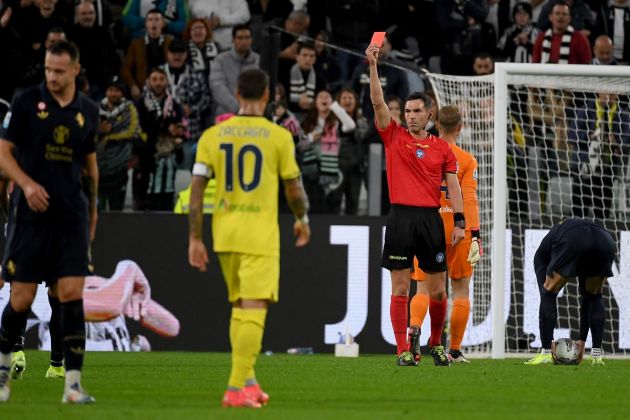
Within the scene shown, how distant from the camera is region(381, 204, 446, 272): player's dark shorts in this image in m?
11.7

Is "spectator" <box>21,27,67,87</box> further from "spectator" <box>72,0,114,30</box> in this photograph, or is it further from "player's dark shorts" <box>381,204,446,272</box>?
"player's dark shorts" <box>381,204,446,272</box>

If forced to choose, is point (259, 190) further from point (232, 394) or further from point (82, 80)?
point (82, 80)

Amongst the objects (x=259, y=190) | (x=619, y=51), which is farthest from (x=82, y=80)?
(x=619, y=51)

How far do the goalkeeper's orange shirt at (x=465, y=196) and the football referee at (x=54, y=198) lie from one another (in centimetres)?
497

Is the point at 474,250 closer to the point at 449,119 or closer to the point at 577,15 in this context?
the point at 449,119

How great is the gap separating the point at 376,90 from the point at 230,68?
663 cm

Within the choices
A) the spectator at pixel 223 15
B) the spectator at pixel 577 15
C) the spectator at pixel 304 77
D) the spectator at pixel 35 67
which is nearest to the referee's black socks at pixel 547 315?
the spectator at pixel 304 77

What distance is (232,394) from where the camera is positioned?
8086 mm

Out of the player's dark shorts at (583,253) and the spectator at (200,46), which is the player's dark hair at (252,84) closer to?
the player's dark shorts at (583,253)

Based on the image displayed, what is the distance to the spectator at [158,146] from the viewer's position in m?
16.1

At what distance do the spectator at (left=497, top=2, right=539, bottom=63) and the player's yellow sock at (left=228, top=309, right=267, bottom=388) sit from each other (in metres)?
12.1

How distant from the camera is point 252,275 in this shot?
26.8ft

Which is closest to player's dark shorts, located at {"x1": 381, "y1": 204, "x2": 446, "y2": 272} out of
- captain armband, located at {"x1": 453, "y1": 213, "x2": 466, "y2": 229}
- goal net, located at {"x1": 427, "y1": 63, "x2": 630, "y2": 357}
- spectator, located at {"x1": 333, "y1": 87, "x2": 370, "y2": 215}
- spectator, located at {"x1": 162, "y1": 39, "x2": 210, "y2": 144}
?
captain armband, located at {"x1": 453, "y1": 213, "x2": 466, "y2": 229}

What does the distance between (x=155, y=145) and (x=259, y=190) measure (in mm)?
8317
